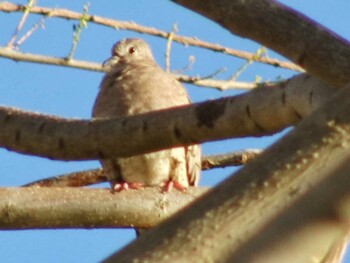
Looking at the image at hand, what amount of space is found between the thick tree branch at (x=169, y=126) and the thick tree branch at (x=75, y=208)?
23cm

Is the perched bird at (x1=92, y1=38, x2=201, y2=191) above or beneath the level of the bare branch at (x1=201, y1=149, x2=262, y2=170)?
beneath

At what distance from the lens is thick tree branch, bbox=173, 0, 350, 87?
2.48 m

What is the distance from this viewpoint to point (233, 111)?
8.95 feet

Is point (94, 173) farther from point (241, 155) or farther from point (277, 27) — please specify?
point (277, 27)

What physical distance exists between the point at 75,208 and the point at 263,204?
2.03 metres

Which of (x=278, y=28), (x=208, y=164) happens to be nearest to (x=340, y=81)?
(x=278, y=28)

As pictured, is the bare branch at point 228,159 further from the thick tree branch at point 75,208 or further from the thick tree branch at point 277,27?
the thick tree branch at point 277,27

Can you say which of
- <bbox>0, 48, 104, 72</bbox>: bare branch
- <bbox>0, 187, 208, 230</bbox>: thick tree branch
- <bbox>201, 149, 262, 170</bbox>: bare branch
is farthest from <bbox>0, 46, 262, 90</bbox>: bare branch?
<bbox>0, 187, 208, 230</bbox>: thick tree branch

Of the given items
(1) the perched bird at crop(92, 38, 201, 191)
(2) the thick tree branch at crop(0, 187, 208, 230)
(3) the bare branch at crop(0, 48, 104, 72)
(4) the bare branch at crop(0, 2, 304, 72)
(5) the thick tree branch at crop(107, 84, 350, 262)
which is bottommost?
(1) the perched bird at crop(92, 38, 201, 191)

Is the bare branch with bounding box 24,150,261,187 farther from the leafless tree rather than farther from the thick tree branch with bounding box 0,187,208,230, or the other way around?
the thick tree branch with bounding box 0,187,208,230

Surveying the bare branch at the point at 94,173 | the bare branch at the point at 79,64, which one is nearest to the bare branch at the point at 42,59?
the bare branch at the point at 79,64

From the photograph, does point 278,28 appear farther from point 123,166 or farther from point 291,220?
point 123,166

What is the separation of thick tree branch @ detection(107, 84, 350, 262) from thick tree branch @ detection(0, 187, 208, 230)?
1806mm

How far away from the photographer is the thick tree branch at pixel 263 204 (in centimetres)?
116
